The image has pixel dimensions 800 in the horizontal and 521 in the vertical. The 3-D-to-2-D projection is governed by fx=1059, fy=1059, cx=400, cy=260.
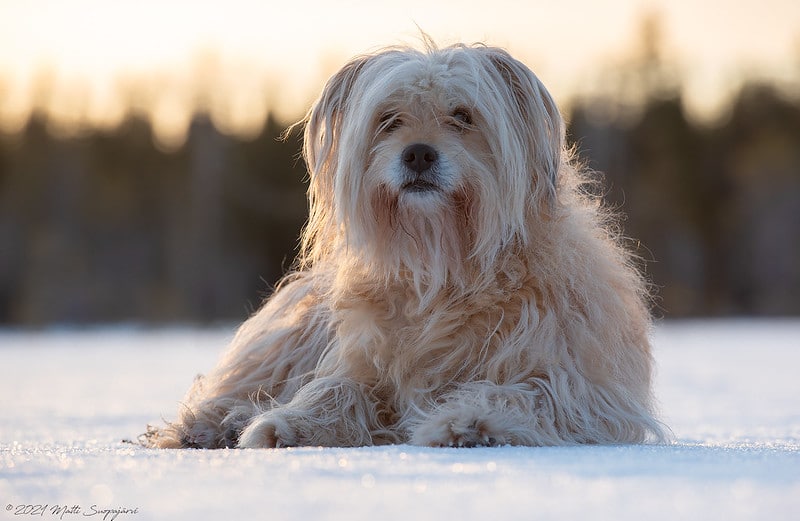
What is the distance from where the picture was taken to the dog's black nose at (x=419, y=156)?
4086 millimetres

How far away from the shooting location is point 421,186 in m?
4.13

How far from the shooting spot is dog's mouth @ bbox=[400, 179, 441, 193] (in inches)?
162

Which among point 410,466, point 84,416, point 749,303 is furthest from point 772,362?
point 749,303

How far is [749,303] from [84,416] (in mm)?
24668

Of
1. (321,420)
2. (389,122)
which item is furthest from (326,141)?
(321,420)

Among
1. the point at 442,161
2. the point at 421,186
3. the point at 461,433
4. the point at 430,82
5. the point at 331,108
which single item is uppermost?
the point at 430,82

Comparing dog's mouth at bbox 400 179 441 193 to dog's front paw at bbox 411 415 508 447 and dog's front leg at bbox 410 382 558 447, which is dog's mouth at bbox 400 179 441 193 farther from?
dog's front paw at bbox 411 415 508 447

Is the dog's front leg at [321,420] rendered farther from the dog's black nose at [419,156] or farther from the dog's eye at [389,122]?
the dog's eye at [389,122]

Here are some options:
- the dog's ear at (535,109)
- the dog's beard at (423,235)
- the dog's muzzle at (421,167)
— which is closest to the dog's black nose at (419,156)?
the dog's muzzle at (421,167)

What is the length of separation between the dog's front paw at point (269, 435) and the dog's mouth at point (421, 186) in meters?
1.03

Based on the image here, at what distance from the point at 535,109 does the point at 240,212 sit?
23437mm

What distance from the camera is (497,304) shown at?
421 centimetres

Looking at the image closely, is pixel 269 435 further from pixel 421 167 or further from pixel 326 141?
pixel 326 141

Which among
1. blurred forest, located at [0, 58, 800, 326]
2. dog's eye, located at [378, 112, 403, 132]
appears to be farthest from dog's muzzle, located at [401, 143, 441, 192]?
blurred forest, located at [0, 58, 800, 326]
